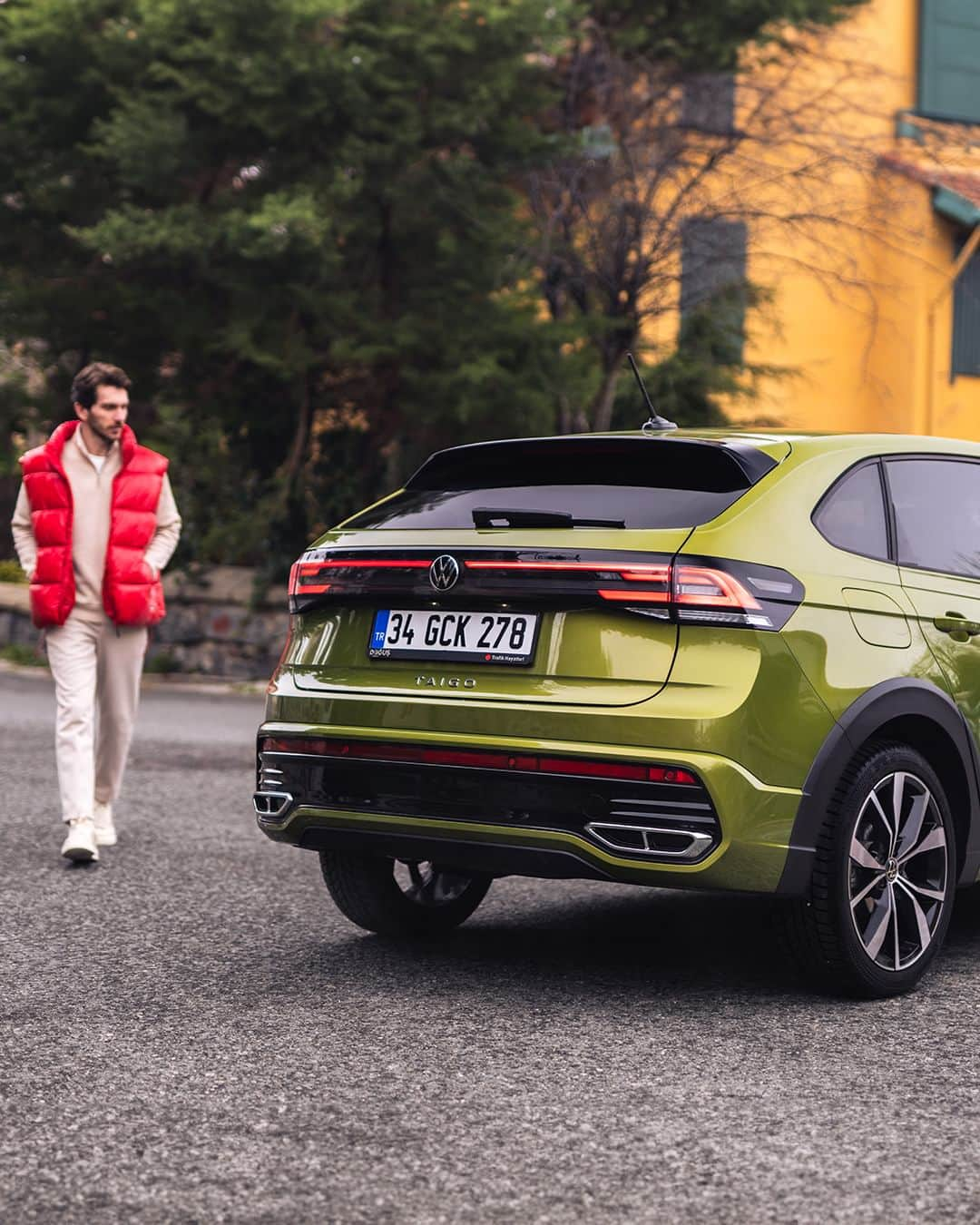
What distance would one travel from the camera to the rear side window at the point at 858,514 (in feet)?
16.3

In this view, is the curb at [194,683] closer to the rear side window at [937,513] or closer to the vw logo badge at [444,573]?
the rear side window at [937,513]

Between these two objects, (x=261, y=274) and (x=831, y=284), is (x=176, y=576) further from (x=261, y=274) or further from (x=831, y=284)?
(x=831, y=284)

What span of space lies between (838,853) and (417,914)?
5.22 feet

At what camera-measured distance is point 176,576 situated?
17500mm

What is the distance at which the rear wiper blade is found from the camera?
15.5 ft

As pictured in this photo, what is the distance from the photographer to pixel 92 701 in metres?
7.21

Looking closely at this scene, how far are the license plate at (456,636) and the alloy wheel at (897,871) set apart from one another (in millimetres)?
1035

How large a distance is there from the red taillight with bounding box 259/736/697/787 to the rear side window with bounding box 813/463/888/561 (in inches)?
36.0

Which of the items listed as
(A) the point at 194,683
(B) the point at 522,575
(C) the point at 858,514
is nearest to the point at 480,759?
(B) the point at 522,575

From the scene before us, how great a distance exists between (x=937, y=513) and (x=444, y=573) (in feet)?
5.44

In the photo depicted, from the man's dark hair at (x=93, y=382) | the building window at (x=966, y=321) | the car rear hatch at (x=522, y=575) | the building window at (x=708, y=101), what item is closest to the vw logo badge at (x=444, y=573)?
the car rear hatch at (x=522, y=575)

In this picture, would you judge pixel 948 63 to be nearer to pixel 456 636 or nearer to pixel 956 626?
pixel 956 626

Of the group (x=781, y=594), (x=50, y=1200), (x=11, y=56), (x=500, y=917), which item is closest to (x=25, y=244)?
(x=11, y=56)

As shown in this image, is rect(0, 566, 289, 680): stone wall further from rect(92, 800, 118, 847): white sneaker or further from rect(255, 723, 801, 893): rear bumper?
rect(255, 723, 801, 893): rear bumper
